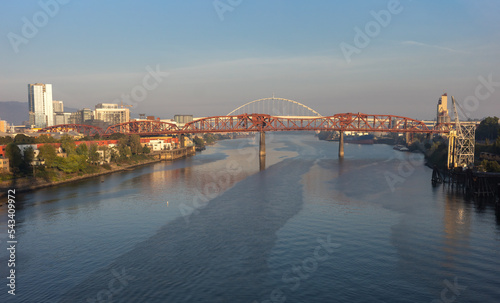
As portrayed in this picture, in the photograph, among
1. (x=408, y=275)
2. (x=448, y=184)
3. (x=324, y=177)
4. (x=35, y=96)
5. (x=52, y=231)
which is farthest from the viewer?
(x=35, y=96)

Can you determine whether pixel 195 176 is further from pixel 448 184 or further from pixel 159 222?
pixel 448 184

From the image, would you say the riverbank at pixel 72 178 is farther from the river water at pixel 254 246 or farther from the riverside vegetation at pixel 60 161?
the river water at pixel 254 246

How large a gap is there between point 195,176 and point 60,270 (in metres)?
24.7

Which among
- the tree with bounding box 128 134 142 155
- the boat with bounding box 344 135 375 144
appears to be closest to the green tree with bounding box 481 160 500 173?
the tree with bounding box 128 134 142 155

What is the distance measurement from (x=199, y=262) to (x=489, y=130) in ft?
169

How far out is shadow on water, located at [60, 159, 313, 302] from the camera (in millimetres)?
12055

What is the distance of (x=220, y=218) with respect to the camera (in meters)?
20.6

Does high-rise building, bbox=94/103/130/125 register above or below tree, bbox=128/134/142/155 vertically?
above

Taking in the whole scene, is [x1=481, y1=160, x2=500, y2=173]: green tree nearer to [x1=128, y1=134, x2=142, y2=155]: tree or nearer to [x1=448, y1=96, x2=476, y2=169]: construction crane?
[x1=448, y1=96, x2=476, y2=169]: construction crane

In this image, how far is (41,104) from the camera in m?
161

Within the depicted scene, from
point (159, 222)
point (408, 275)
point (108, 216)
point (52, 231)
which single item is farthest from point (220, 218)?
point (408, 275)

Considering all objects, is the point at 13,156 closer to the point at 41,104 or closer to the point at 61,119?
the point at 61,119

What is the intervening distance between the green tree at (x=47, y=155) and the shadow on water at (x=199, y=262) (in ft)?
62.2

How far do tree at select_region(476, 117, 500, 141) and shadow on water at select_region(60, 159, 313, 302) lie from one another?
4147cm
